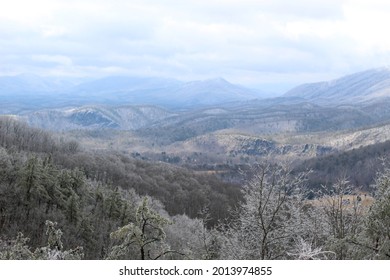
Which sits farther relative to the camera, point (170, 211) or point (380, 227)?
point (170, 211)

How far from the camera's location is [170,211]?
98.1m

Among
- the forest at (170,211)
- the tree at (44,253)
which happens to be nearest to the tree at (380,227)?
the forest at (170,211)

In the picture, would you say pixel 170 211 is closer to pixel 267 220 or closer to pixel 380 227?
pixel 267 220

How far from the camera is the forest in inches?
377

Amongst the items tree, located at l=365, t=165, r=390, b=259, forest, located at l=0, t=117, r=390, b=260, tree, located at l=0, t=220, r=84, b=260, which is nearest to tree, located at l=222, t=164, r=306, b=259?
forest, located at l=0, t=117, r=390, b=260

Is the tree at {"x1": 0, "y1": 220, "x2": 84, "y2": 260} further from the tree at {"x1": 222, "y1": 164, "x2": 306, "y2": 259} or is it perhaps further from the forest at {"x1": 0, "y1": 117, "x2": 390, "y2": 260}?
the tree at {"x1": 222, "y1": 164, "x2": 306, "y2": 259}

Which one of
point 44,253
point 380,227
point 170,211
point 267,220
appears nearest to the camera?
point 44,253

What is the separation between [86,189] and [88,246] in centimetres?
1352

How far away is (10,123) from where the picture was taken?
143 meters

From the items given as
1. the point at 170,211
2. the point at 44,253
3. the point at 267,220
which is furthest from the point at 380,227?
the point at 170,211

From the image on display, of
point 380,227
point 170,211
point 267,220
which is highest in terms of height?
point 380,227

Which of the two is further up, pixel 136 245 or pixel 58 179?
pixel 136 245
